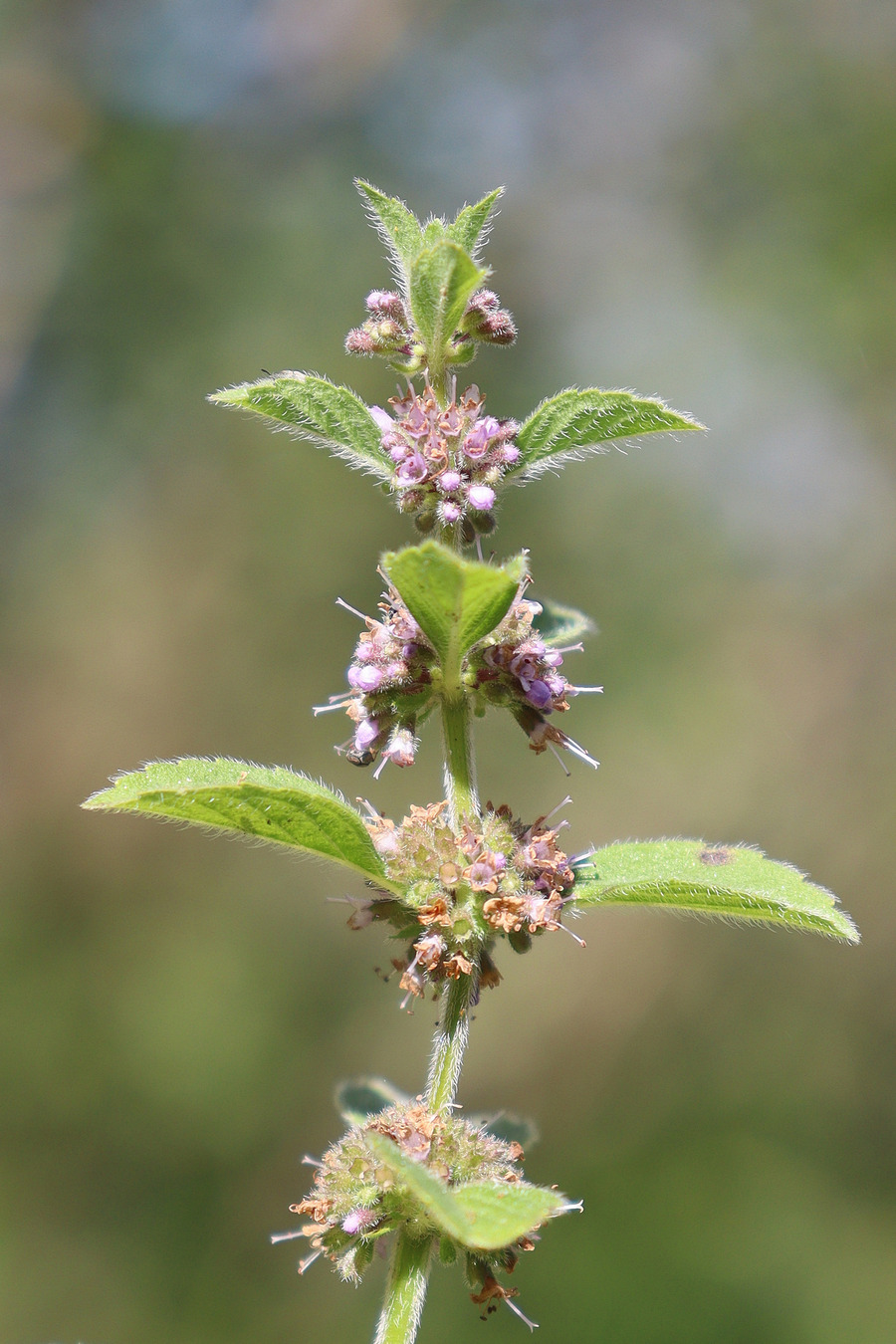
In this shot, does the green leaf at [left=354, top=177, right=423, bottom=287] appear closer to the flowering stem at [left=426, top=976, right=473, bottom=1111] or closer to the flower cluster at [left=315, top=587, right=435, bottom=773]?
the flower cluster at [left=315, top=587, right=435, bottom=773]

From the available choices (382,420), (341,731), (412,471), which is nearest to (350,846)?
(412,471)

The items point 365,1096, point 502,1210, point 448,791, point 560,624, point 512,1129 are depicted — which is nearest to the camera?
point 502,1210

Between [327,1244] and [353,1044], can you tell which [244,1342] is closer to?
[353,1044]

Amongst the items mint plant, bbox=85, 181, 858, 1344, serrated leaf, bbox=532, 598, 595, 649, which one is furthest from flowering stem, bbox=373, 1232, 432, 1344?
serrated leaf, bbox=532, 598, 595, 649

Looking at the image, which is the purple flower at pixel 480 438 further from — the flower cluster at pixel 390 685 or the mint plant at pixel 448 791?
the flower cluster at pixel 390 685

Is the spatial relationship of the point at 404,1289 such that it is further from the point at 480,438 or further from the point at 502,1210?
the point at 480,438
